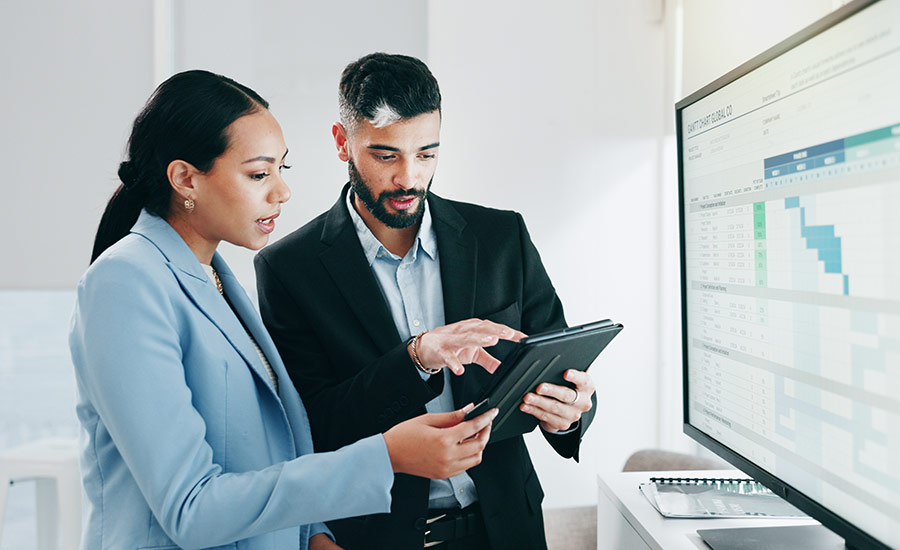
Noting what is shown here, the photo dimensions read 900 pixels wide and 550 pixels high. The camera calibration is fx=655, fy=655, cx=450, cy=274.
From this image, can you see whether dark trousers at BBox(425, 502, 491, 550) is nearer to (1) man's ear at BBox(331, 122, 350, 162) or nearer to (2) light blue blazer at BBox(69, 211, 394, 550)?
(2) light blue blazer at BBox(69, 211, 394, 550)

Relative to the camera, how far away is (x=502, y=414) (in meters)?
1.15

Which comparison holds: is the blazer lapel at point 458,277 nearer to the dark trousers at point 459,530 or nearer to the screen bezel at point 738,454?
the dark trousers at point 459,530

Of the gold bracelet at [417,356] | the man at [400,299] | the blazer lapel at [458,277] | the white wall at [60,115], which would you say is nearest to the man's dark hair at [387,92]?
the man at [400,299]

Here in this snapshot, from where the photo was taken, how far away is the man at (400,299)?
1.38 metres

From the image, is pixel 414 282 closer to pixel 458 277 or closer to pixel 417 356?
pixel 458 277

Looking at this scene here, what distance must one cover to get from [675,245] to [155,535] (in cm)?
242

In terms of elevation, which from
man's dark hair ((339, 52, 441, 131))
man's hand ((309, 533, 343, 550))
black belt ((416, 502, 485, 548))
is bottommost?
man's hand ((309, 533, 343, 550))

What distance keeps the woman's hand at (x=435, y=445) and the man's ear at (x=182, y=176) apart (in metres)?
0.54

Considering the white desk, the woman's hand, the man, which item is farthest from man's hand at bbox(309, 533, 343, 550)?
the white desk

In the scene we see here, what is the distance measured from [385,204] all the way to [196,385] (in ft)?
2.13

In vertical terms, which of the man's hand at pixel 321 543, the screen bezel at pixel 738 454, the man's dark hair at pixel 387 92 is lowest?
the man's hand at pixel 321 543

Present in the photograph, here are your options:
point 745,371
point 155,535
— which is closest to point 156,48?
point 155,535

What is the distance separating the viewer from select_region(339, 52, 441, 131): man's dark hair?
58.0 inches

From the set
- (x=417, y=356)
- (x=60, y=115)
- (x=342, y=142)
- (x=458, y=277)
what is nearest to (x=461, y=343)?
(x=417, y=356)
